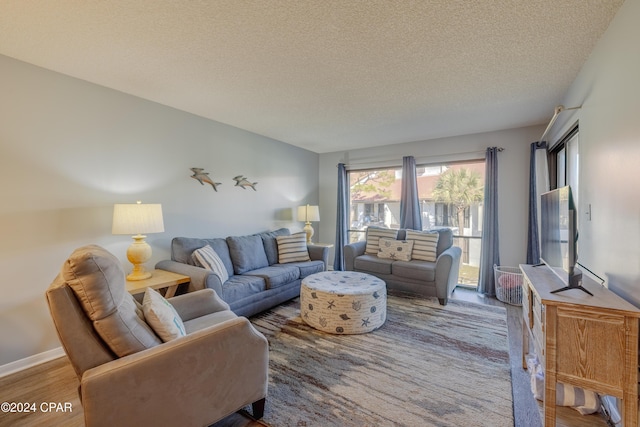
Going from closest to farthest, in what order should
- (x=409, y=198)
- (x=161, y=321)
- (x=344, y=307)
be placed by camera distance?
(x=161, y=321) → (x=344, y=307) → (x=409, y=198)

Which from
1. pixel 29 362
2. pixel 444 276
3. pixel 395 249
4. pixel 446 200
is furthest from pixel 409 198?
pixel 29 362

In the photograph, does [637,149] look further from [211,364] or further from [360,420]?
[211,364]

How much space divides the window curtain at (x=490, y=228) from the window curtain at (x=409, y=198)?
97 centimetres

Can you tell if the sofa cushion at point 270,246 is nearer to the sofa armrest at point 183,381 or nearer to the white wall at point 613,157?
the sofa armrest at point 183,381

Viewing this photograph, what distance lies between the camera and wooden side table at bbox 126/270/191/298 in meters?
2.31

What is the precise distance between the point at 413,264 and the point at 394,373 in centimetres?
190

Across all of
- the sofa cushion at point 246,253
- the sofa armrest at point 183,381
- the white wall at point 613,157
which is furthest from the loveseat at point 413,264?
the sofa armrest at point 183,381

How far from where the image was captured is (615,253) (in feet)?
5.42

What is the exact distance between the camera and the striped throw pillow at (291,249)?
3990 mm

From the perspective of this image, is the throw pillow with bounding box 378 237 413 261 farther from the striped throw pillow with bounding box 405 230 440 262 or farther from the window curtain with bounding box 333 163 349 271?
the window curtain with bounding box 333 163 349 271

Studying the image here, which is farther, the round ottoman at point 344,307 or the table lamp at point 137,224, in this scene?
the round ottoman at point 344,307

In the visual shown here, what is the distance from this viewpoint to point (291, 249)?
4.04 metres

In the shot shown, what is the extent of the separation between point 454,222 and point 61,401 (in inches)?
192

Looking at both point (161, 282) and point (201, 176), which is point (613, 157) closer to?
point (161, 282)
